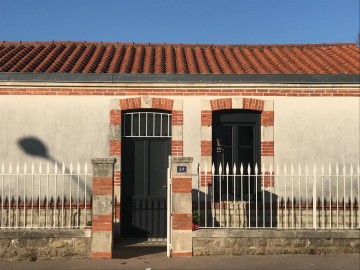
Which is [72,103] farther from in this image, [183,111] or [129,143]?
[183,111]

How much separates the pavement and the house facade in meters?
2.18

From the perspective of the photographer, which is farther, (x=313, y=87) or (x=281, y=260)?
(x=313, y=87)

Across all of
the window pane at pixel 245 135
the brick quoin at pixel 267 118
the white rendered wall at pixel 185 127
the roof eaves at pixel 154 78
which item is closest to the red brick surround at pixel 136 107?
the white rendered wall at pixel 185 127

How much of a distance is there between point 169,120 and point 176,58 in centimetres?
288

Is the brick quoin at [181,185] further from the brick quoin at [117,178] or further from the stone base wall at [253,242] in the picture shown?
the brick quoin at [117,178]

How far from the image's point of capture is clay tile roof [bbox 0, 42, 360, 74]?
11094mm

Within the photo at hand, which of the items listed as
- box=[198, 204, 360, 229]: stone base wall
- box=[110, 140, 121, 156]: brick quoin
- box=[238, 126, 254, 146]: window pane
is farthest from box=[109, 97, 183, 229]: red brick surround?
box=[198, 204, 360, 229]: stone base wall

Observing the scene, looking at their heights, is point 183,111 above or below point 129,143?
above

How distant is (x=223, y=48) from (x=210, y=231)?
23.8ft

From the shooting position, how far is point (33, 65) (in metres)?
11.3

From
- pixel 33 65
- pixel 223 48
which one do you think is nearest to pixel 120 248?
pixel 33 65

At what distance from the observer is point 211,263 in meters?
7.78

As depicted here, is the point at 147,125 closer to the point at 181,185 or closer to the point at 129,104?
the point at 129,104

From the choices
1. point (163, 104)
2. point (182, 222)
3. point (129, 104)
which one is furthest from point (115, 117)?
point (182, 222)
